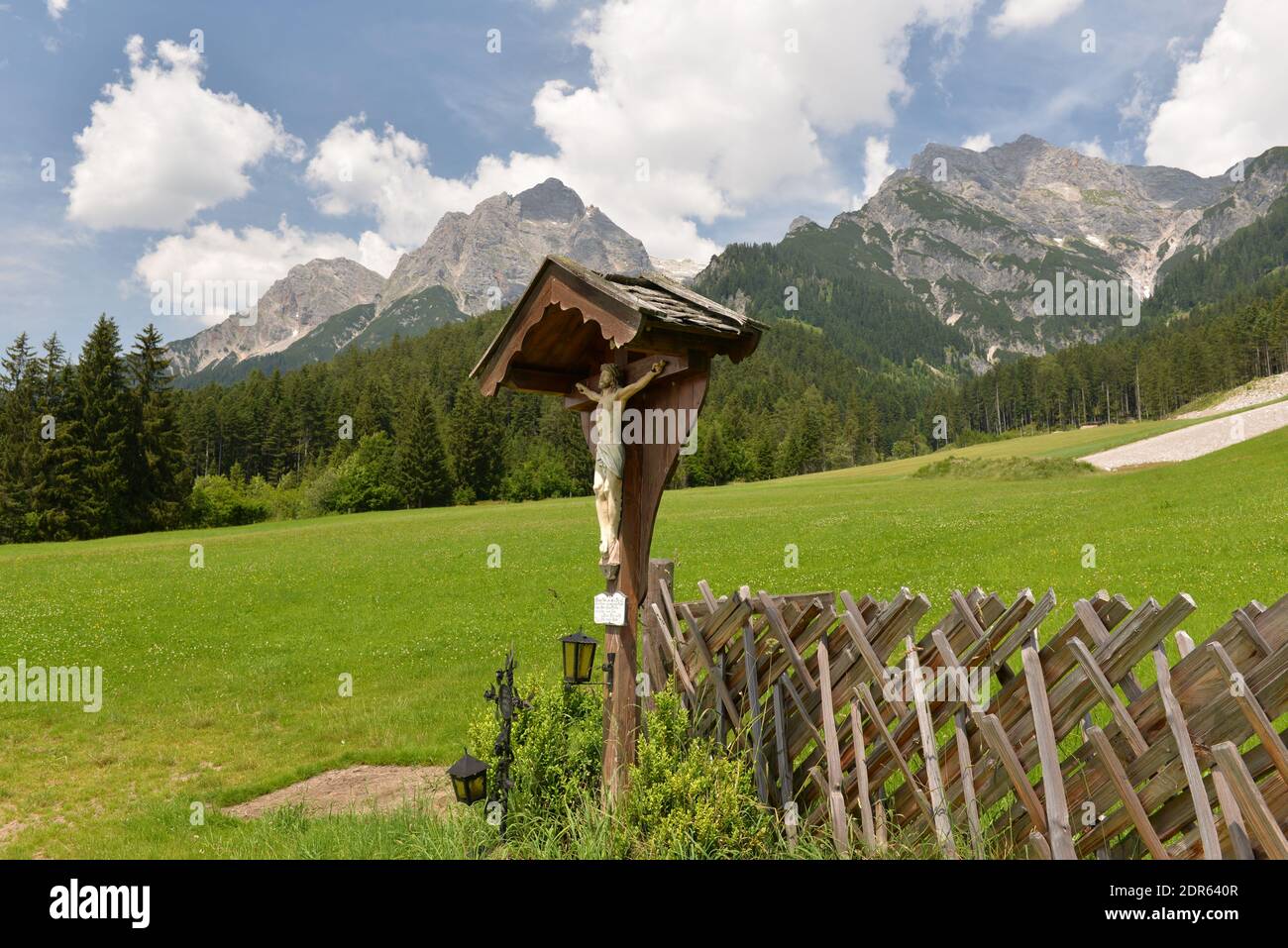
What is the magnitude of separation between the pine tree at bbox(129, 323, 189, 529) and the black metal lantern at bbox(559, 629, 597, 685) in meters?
66.4

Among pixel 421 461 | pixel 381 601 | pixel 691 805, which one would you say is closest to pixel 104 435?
pixel 421 461

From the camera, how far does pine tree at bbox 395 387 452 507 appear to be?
80.4m

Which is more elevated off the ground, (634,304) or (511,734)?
(634,304)

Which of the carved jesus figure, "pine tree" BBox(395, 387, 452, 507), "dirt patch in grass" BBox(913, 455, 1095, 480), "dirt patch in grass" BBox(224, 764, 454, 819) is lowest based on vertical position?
"dirt patch in grass" BBox(224, 764, 454, 819)

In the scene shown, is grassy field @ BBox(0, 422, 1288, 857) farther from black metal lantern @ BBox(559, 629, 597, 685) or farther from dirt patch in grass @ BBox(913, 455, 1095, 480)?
dirt patch in grass @ BBox(913, 455, 1095, 480)

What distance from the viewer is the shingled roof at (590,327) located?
5.65 m

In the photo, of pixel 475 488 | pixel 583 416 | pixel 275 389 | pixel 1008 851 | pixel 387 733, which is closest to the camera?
pixel 1008 851

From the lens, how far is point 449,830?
233 inches

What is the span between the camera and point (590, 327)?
6750mm

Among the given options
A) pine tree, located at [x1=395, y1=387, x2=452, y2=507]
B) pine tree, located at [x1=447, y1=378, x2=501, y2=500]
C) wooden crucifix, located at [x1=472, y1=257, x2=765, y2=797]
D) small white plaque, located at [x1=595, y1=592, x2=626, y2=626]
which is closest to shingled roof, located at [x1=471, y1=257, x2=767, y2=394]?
wooden crucifix, located at [x1=472, y1=257, x2=765, y2=797]

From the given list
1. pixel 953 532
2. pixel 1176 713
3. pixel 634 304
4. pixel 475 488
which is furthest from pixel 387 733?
pixel 475 488

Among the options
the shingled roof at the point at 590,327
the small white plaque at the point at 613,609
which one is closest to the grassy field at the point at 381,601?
the small white plaque at the point at 613,609

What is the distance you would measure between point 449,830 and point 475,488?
276 ft
